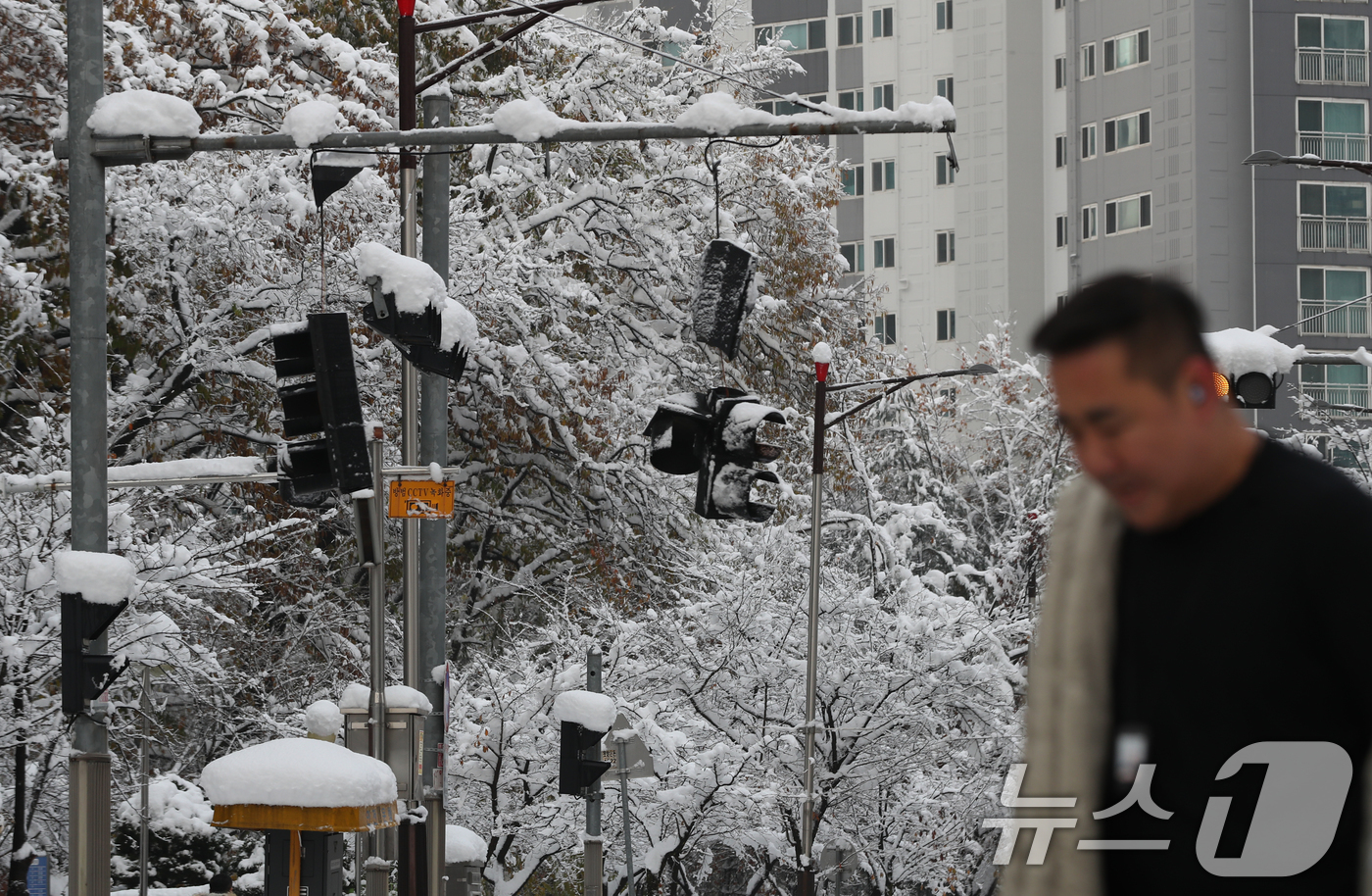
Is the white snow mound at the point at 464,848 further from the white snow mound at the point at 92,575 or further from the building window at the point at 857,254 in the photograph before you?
the building window at the point at 857,254

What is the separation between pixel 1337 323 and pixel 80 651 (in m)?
48.5

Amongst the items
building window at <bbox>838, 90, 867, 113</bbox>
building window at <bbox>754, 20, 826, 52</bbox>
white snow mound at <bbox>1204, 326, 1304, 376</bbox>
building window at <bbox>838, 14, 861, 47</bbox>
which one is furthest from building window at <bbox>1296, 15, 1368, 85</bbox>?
white snow mound at <bbox>1204, 326, 1304, 376</bbox>

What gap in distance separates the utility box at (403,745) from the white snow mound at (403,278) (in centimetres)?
290

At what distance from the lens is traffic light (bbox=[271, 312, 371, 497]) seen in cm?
1122

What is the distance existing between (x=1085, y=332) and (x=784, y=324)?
27.1 meters

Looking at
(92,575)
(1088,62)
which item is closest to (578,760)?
(92,575)

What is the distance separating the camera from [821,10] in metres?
72.7

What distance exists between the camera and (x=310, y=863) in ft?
43.4

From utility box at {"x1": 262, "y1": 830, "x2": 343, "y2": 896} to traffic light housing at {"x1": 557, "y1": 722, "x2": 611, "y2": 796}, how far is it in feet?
8.71

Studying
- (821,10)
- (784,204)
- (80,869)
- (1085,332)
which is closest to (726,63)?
(784,204)

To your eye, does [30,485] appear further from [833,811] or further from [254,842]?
[833,811]

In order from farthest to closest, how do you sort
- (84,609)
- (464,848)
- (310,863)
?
(464,848) → (310,863) → (84,609)

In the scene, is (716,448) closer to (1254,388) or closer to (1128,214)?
(1254,388)

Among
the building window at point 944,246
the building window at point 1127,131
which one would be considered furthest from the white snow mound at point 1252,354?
the building window at point 944,246
